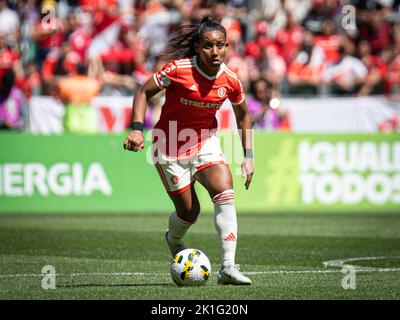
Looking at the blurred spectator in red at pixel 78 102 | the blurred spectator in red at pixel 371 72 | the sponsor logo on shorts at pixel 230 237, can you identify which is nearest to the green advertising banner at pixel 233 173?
the blurred spectator in red at pixel 78 102

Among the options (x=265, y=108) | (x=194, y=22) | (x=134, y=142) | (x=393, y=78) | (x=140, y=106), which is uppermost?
(x=194, y=22)

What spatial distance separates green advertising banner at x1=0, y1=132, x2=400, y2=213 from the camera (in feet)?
58.0

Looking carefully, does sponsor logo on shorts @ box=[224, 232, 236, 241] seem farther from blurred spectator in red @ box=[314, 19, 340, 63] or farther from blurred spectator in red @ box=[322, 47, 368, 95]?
blurred spectator in red @ box=[314, 19, 340, 63]

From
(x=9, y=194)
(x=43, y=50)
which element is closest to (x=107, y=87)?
(x=43, y=50)

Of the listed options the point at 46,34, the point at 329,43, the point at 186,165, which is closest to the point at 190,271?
the point at 186,165

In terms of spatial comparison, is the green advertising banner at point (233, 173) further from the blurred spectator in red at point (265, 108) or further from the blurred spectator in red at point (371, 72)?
the blurred spectator in red at point (371, 72)

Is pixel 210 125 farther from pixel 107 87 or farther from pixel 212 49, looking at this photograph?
pixel 107 87

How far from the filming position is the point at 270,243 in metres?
13.0

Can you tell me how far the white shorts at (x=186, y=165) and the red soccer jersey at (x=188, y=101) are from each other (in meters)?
0.06

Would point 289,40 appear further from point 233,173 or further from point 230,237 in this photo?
point 230,237

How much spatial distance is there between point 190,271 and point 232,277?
39 centimetres

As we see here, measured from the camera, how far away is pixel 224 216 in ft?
29.5
